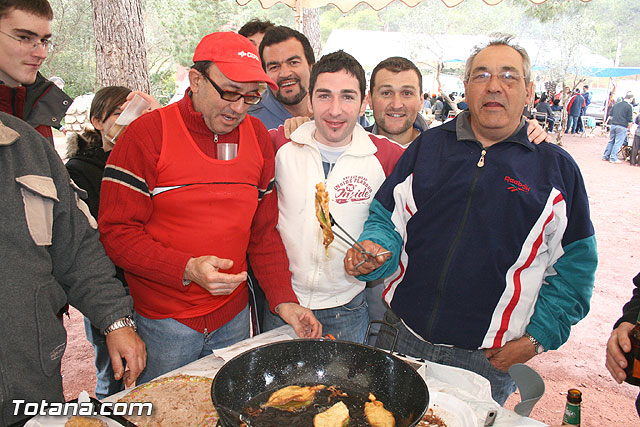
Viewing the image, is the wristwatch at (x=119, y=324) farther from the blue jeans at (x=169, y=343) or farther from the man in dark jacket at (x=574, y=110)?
the man in dark jacket at (x=574, y=110)

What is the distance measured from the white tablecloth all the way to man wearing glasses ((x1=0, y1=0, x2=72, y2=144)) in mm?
1682

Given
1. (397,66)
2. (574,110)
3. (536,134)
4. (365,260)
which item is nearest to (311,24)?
(397,66)

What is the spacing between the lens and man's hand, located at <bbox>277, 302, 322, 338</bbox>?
2.00 metres

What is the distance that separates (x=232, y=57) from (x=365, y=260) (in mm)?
1022

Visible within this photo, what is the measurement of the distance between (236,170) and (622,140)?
17.1 metres

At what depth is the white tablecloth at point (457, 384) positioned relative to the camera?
1498mm

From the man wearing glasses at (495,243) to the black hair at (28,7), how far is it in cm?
187

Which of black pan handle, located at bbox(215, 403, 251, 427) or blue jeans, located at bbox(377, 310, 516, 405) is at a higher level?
black pan handle, located at bbox(215, 403, 251, 427)

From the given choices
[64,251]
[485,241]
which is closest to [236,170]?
[64,251]

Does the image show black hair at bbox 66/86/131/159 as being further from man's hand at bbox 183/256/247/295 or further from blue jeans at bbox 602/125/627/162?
blue jeans at bbox 602/125/627/162

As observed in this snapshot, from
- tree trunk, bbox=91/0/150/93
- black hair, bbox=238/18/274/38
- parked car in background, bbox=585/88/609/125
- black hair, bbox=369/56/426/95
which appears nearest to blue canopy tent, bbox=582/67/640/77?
parked car in background, bbox=585/88/609/125

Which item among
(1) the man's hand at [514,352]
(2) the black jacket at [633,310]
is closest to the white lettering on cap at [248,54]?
(1) the man's hand at [514,352]

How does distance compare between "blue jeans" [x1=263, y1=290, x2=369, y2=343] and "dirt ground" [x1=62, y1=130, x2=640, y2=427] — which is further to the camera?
"dirt ground" [x1=62, y1=130, x2=640, y2=427]

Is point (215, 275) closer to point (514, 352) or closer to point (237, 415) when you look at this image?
point (237, 415)
